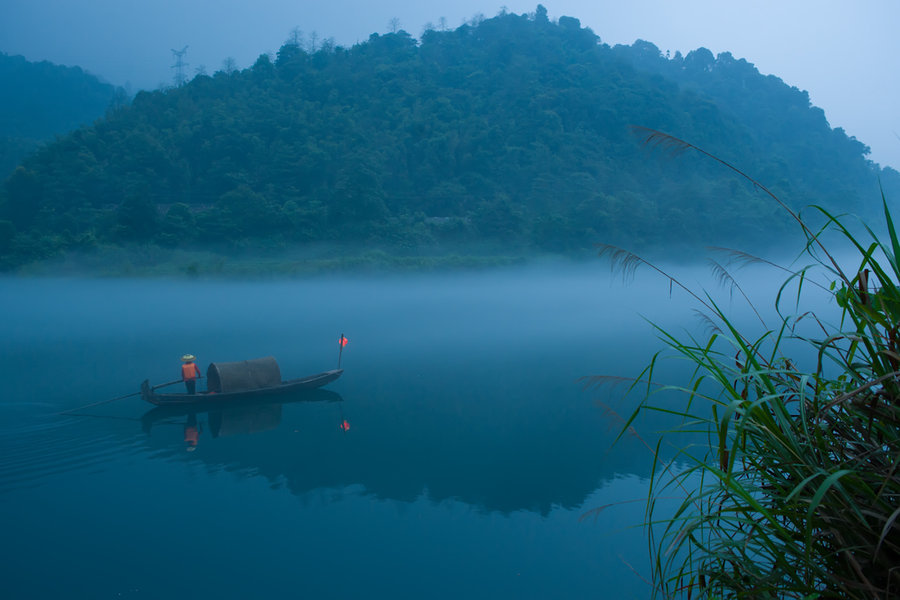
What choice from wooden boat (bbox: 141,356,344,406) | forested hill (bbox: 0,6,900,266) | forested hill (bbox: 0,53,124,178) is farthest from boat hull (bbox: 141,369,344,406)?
forested hill (bbox: 0,53,124,178)

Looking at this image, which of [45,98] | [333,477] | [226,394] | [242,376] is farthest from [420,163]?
[333,477]

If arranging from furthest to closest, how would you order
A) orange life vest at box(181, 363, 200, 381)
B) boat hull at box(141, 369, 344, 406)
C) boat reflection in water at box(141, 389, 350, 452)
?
1. orange life vest at box(181, 363, 200, 381)
2. boat reflection in water at box(141, 389, 350, 452)
3. boat hull at box(141, 369, 344, 406)

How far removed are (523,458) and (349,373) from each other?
17.6ft

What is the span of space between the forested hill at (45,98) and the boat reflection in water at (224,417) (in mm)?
41788

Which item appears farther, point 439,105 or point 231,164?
point 439,105

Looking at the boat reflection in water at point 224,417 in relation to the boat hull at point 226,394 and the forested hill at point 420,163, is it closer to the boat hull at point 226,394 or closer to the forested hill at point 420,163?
the boat hull at point 226,394

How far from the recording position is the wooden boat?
8.46 m

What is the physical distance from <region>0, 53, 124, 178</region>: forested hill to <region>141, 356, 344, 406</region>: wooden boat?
4217 cm

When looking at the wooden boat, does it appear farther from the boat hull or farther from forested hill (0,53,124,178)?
forested hill (0,53,124,178)

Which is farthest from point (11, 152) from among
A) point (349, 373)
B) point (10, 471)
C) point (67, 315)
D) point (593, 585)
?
point (593, 585)

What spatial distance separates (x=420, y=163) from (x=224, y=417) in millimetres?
31713

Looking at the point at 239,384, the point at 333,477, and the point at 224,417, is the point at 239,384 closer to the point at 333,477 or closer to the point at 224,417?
the point at 224,417

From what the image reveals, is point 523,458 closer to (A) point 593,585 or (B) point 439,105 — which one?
(A) point 593,585

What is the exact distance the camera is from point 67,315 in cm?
2033
